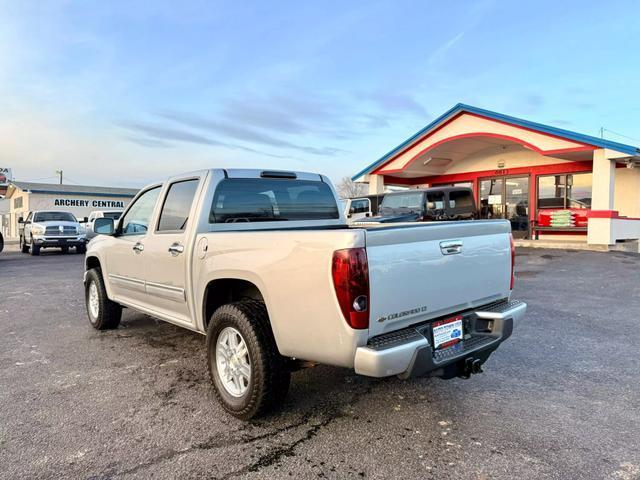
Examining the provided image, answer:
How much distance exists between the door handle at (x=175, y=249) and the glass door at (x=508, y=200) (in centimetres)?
1655

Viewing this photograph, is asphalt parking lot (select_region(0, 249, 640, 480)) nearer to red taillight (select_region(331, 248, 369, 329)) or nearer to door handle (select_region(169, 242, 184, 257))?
red taillight (select_region(331, 248, 369, 329))

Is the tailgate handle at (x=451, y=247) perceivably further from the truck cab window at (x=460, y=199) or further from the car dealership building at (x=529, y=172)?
the car dealership building at (x=529, y=172)

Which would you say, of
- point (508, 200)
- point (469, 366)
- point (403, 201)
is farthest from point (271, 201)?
point (508, 200)

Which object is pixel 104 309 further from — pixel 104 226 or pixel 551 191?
pixel 551 191

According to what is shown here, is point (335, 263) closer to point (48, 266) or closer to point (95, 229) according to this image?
point (95, 229)

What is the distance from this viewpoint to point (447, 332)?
3205mm

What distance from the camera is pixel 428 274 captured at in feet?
10.0

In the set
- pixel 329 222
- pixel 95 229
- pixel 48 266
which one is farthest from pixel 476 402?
pixel 48 266

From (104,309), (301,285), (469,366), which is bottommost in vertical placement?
(104,309)

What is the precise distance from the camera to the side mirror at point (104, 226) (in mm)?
5402

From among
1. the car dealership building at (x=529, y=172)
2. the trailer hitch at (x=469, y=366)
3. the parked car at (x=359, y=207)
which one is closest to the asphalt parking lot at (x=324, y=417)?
the trailer hitch at (x=469, y=366)

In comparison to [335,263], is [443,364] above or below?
below

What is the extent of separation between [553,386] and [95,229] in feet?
16.9

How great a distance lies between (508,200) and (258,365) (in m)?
18.8
